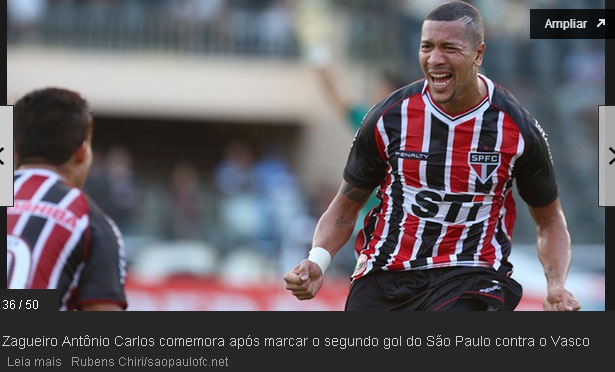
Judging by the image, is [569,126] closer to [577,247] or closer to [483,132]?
[577,247]

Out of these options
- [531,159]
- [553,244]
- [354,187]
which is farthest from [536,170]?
[354,187]

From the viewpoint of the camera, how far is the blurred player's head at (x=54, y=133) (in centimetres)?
517

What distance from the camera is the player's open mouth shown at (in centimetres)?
513

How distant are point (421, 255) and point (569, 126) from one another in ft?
35.3

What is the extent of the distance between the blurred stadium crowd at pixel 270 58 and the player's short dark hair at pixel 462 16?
16.3 feet

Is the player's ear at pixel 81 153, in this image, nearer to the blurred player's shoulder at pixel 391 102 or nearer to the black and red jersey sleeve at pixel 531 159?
the blurred player's shoulder at pixel 391 102

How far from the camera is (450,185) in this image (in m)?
5.28

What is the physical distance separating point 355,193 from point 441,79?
770mm

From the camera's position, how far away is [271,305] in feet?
40.3

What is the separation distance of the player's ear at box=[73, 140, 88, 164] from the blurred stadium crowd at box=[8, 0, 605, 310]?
506cm

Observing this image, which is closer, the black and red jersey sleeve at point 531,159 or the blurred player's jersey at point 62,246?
the blurred player's jersey at point 62,246

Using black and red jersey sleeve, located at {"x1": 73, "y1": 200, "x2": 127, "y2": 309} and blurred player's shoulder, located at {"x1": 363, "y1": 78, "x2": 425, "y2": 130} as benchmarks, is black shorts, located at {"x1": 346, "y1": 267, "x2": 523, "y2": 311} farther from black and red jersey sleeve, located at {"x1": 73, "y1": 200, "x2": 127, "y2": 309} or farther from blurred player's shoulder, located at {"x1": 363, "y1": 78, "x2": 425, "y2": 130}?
black and red jersey sleeve, located at {"x1": 73, "y1": 200, "x2": 127, "y2": 309}

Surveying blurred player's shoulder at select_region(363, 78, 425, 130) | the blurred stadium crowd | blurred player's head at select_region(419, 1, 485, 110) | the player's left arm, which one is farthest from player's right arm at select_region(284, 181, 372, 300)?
the blurred stadium crowd

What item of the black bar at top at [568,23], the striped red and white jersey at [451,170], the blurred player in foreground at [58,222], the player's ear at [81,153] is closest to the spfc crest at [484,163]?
the striped red and white jersey at [451,170]
